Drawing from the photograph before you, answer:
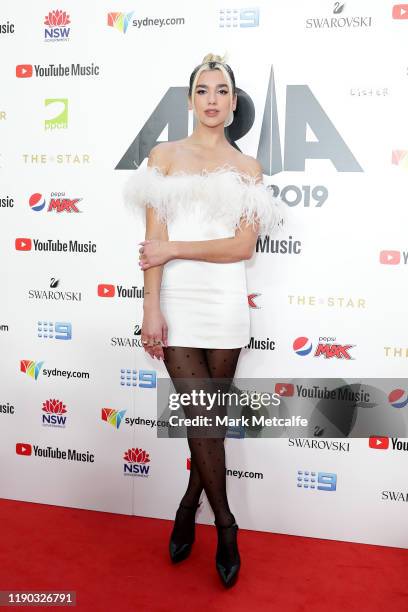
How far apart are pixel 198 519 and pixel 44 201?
69.2 inches

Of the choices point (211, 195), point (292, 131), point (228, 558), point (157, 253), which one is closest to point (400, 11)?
point (292, 131)

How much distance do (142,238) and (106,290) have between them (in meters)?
0.32

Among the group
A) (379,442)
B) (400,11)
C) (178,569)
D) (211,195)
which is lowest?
(178,569)

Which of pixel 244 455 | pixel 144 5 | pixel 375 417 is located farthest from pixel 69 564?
pixel 144 5

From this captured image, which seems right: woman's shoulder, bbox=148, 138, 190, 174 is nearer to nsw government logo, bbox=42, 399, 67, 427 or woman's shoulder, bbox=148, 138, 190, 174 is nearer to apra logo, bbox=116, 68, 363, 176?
apra logo, bbox=116, 68, 363, 176

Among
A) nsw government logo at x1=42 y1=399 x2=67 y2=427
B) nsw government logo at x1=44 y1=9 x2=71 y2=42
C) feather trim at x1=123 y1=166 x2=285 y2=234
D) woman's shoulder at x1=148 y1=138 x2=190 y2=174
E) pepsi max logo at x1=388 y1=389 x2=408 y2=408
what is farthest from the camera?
nsw government logo at x1=42 y1=399 x2=67 y2=427

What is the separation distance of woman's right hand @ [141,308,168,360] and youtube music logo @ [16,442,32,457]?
4.00 feet

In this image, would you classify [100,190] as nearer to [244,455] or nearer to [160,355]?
[160,355]

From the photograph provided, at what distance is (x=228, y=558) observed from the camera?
2.58m

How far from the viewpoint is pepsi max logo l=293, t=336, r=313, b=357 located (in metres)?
2.97

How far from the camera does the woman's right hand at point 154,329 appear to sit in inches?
99.0

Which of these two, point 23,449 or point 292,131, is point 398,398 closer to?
point 292,131

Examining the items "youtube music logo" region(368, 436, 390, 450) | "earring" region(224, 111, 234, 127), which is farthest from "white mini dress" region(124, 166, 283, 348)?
"youtube music logo" region(368, 436, 390, 450)

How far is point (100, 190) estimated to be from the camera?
121 inches
